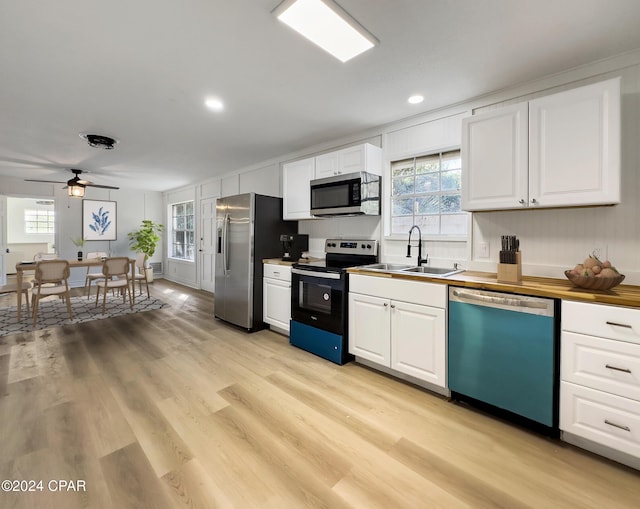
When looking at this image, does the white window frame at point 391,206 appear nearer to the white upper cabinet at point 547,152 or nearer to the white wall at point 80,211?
the white upper cabinet at point 547,152

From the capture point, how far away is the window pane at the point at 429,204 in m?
3.00

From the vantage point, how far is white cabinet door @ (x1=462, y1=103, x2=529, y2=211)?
2.16m

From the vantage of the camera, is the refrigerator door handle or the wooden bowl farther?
the refrigerator door handle

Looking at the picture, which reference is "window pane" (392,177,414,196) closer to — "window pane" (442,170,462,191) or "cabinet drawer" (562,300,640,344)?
"window pane" (442,170,462,191)

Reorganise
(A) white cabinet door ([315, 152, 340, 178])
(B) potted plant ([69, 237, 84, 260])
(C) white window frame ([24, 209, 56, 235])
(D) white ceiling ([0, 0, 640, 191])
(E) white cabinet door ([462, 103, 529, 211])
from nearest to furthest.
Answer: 1. (D) white ceiling ([0, 0, 640, 191])
2. (E) white cabinet door ([462, 103, 529, 211])
3. (A) white cabinet door ([315, 152, 340, 178])
4. (B) potted plant ([69, 237, 84, 260])
5. (C) white window frame ([24, 209, 56, 235])

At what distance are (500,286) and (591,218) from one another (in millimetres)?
928

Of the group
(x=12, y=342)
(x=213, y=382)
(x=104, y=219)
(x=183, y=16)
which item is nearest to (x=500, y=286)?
(x=213, y=382)

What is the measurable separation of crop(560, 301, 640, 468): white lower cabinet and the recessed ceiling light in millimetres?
3128

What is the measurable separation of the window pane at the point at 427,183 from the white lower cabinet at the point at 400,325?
1142 mm

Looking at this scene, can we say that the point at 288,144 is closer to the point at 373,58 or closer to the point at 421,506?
the point at 373,58

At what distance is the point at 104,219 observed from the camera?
7422 mm

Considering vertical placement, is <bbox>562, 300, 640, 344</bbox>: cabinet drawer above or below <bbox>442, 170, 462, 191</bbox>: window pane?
below

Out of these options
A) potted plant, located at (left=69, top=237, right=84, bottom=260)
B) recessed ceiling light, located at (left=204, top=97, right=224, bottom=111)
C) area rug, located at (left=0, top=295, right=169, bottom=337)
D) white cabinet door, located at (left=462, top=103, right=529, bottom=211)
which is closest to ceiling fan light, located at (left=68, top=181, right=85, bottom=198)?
area rug, located at (left=0, top=295, right=169, bottom=337)

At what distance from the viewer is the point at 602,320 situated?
1646 millimetres
